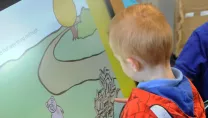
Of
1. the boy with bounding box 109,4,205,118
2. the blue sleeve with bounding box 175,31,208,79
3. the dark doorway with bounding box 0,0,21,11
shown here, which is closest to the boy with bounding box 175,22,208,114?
the blue sleeve with bounding box 175,31,208,79

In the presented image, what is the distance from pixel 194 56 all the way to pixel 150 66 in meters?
0.28

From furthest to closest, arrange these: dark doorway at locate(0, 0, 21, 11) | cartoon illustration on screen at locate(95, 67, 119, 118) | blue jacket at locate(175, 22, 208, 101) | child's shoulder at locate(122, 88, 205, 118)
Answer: cartoon illustration on screen at locate(95, 67, 119, 118) → blue jacket at locate(175, 22, 208, 101) → dark doorway at locate(0, 0, 21, 11) → child's shoulder at locate(122, 88, 205, 118)

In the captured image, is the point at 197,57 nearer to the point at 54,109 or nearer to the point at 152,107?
the point at 152,107

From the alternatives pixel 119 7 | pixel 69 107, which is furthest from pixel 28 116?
pixel 119 7

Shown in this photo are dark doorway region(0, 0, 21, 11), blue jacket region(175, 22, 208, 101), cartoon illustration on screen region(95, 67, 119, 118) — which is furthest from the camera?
cartoon illustration on screen region(95, 67, 119, 118)

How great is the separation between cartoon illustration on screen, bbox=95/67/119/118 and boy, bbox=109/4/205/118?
0.35 metres

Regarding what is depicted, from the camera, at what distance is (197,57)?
1.09m

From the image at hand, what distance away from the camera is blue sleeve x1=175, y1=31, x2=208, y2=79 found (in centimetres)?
108

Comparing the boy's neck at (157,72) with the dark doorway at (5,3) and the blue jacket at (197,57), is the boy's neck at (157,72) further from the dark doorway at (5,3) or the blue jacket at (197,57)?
the dark doorway at (5,3)

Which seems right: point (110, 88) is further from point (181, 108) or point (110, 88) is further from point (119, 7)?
point (181, 108)

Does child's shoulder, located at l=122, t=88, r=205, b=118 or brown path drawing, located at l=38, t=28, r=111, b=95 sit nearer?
child's shoulder, located at l=122, t=88, r=205, b=118

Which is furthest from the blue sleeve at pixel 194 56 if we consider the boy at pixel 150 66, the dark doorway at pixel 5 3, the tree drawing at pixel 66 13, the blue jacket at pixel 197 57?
the dark doorway at pixel 5 3

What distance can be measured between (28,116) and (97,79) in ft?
1.08

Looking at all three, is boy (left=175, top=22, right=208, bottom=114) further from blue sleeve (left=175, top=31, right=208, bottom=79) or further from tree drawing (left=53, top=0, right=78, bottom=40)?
tree drawing (left=53, top=0, right=78, bottom=40)
